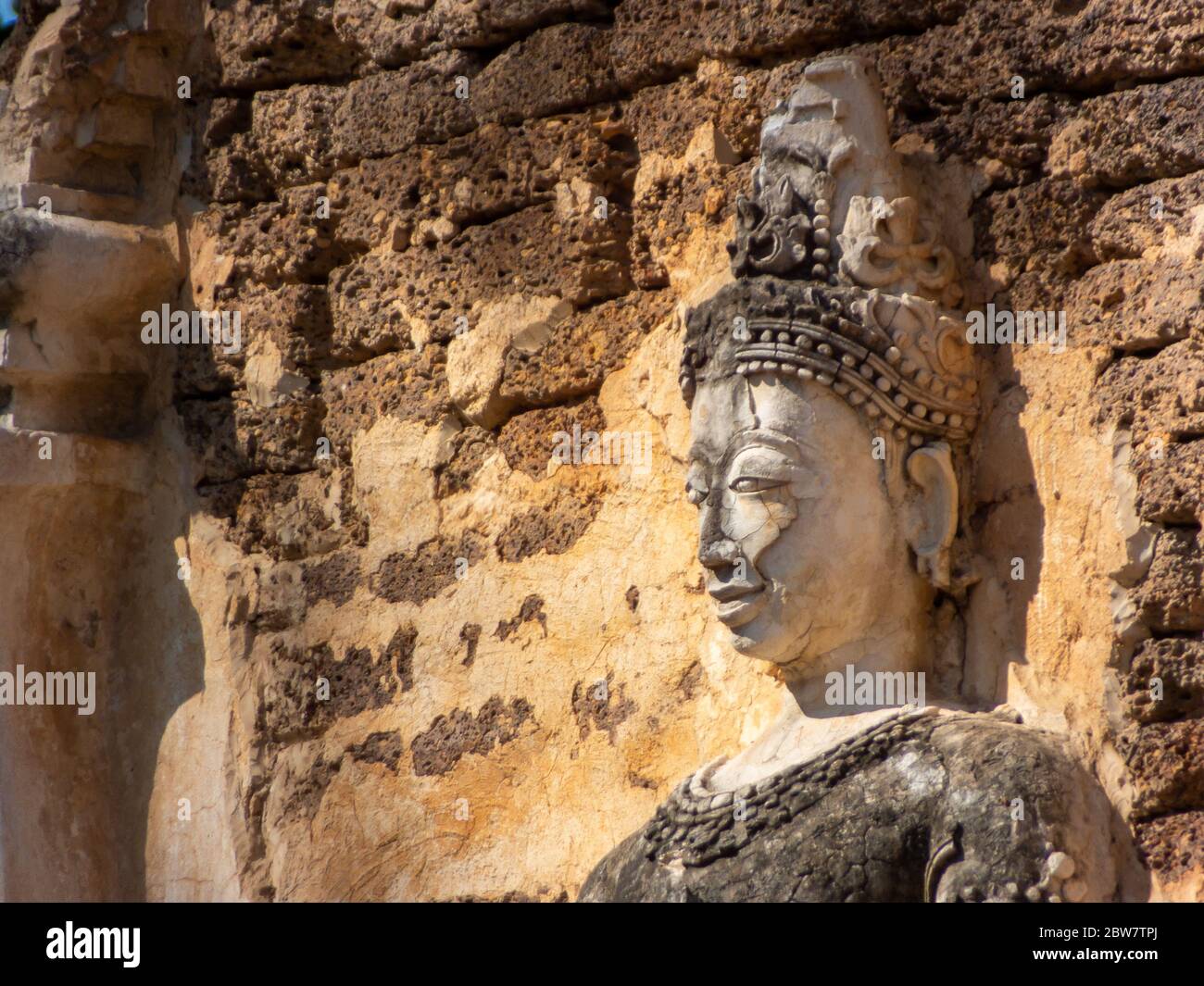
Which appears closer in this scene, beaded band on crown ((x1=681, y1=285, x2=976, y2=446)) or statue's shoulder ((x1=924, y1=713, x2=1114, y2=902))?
statue's shoulder ((x1=924, y1=713, x2=1114, y2=902))

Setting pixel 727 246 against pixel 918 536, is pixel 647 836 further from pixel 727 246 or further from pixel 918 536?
pixel 727 246

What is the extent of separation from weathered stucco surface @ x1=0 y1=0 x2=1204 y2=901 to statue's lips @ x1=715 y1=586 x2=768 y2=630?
0.35 meters

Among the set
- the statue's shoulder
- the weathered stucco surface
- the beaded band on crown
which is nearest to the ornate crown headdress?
the beaded band on crown

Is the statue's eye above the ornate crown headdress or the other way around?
the other way around

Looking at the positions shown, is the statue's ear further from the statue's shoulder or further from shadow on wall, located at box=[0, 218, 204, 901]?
shadow on wall, located at box=[0, 218, 204, 901]

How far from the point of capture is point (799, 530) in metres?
4.75

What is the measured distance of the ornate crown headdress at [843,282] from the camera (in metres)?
4.76

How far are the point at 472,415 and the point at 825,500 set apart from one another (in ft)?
3.91

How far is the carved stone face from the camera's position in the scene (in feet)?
15.6

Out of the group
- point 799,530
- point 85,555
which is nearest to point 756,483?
point 799,530

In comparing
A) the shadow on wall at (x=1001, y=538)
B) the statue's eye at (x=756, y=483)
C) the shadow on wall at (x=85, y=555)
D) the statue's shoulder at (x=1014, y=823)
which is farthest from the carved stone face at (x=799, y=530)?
the shadow on wall at (x=85, y=555)

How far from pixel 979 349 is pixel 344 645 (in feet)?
5.70

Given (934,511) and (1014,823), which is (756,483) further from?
(1014,823)

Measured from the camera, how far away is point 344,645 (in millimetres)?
5844
